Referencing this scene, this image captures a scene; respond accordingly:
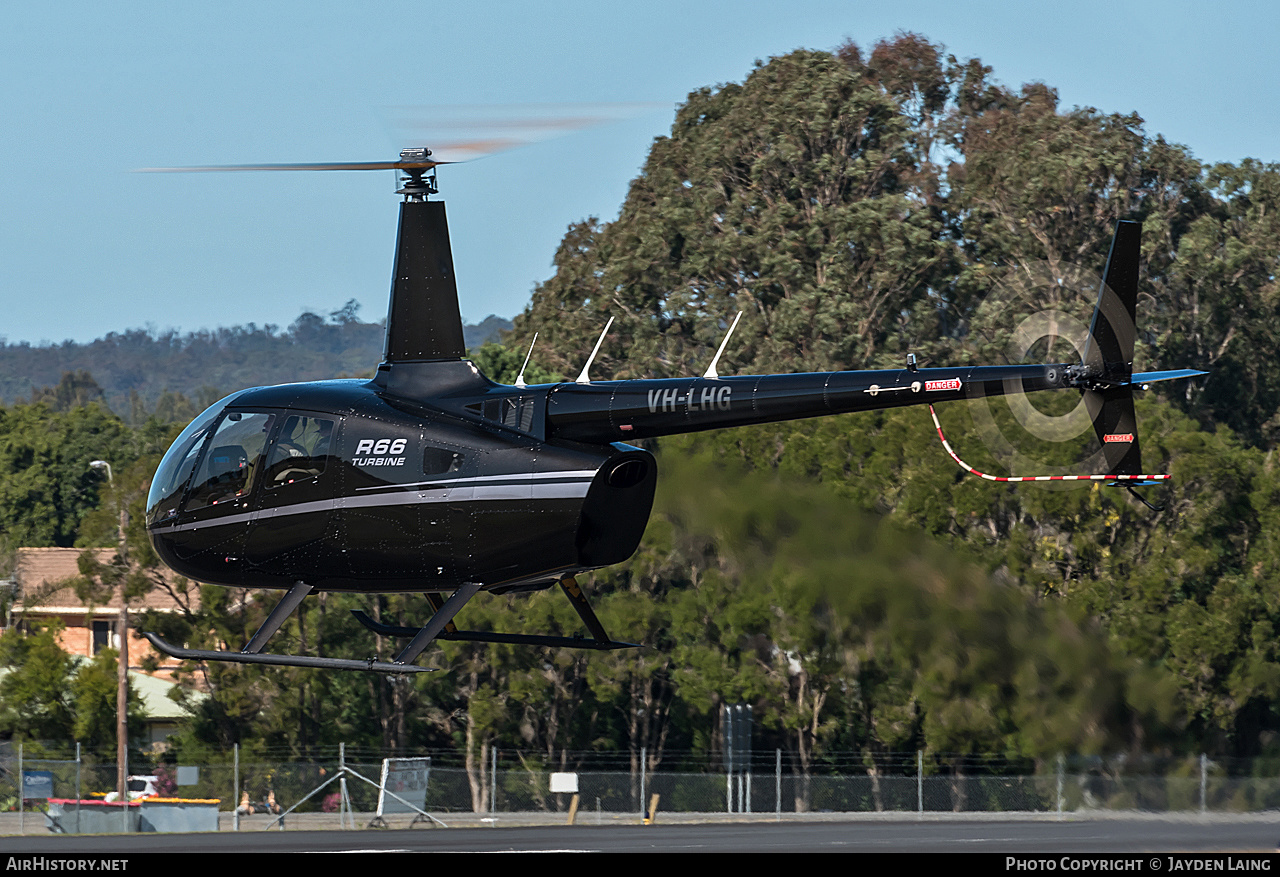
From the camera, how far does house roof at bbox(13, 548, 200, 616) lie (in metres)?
50.9

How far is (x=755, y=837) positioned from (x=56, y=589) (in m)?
25.9

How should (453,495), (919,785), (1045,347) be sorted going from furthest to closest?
(1045,347) < (919,785) < (453,495)

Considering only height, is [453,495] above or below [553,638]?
above

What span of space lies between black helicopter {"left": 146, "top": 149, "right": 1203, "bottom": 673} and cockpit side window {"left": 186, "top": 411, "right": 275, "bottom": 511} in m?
0.02

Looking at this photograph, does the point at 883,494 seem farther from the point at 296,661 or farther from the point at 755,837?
the point at 296,661

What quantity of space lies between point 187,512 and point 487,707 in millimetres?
30587

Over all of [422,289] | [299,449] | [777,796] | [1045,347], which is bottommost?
[777,796]

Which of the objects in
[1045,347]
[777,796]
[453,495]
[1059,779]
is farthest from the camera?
[1045,347]

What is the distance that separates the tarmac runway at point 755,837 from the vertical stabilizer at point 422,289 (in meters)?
14.5

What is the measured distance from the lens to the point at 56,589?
169ft

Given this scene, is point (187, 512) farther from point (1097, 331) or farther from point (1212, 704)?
point (1212, 704)

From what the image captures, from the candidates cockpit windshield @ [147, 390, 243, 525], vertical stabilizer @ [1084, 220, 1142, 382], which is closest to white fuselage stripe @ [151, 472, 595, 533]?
cockpit windshield @ [147, 390, 243, 525]

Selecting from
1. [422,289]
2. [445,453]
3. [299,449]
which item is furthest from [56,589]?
[445,453]

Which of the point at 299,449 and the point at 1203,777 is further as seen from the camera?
the point at 1203,777
